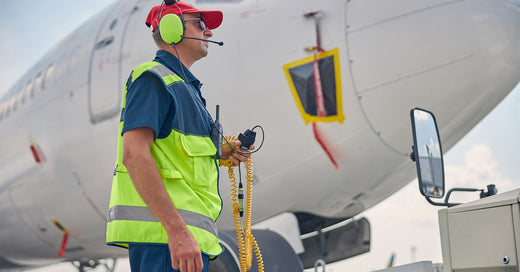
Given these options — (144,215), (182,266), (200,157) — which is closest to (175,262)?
(182,266)

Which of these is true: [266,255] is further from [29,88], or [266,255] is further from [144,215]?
[29,88]

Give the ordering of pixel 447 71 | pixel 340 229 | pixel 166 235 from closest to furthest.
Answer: pixel 166 235 < pixel 447 71 < pixel 340 229

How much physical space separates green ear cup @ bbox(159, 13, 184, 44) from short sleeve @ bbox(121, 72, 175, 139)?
0.75ft

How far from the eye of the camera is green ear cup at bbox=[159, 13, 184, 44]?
5.87 feet

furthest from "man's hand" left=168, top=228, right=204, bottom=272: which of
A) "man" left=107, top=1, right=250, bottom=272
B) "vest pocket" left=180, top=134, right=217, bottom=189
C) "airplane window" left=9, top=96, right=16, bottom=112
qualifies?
"airplane window" left=9, top=96, right=16, bottom=112

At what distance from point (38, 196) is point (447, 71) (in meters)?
4.26

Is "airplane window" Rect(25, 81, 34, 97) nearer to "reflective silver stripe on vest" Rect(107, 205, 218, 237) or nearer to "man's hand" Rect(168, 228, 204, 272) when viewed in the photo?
"reflective silver stripe on vest" Rect(107, 205, 218, 237)

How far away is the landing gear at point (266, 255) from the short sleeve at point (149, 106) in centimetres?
187

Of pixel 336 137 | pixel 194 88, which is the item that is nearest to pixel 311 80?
pixel 336 137

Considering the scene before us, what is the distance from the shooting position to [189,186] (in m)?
1.66

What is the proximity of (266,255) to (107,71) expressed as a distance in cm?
233

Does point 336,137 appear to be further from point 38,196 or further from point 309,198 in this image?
point 38,196

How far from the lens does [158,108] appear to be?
Answer: 160 cm

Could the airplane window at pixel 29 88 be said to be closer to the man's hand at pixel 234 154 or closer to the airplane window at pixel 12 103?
the airplane window at pixel 12 103
